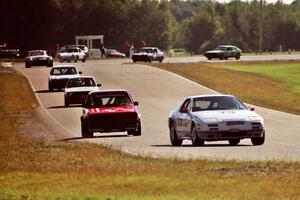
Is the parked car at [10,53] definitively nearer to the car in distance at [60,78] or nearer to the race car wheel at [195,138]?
the car in distance at [60,78]

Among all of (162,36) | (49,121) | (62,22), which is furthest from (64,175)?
(162,36)

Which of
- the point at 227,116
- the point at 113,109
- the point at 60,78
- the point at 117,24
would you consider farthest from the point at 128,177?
the point at 117,24

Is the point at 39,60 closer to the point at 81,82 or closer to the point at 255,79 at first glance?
the point at 255,79

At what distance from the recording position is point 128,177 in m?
19.0

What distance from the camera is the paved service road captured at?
26627 mm

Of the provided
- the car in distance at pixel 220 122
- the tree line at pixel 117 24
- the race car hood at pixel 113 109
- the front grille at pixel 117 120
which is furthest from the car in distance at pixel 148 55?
the car in distance at pixel 220 122

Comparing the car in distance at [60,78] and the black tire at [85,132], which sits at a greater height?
the black tire at [85,132]

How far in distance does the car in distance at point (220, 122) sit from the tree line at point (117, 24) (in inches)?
4415

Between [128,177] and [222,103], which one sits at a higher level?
[128,177]

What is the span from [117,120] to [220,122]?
7134 millimetres

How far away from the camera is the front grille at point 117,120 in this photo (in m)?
34.7

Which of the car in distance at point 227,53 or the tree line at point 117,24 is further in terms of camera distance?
the tree line at point 117,24

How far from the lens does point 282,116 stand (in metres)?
46.7

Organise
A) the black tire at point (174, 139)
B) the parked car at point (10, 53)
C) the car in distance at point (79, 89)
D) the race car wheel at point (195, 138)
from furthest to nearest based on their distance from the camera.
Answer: the parked car at point (10, 53)
the car in distance at point (79, 89)
the black tire at point (174, 139)
the race car wheel at point (195, 138)
